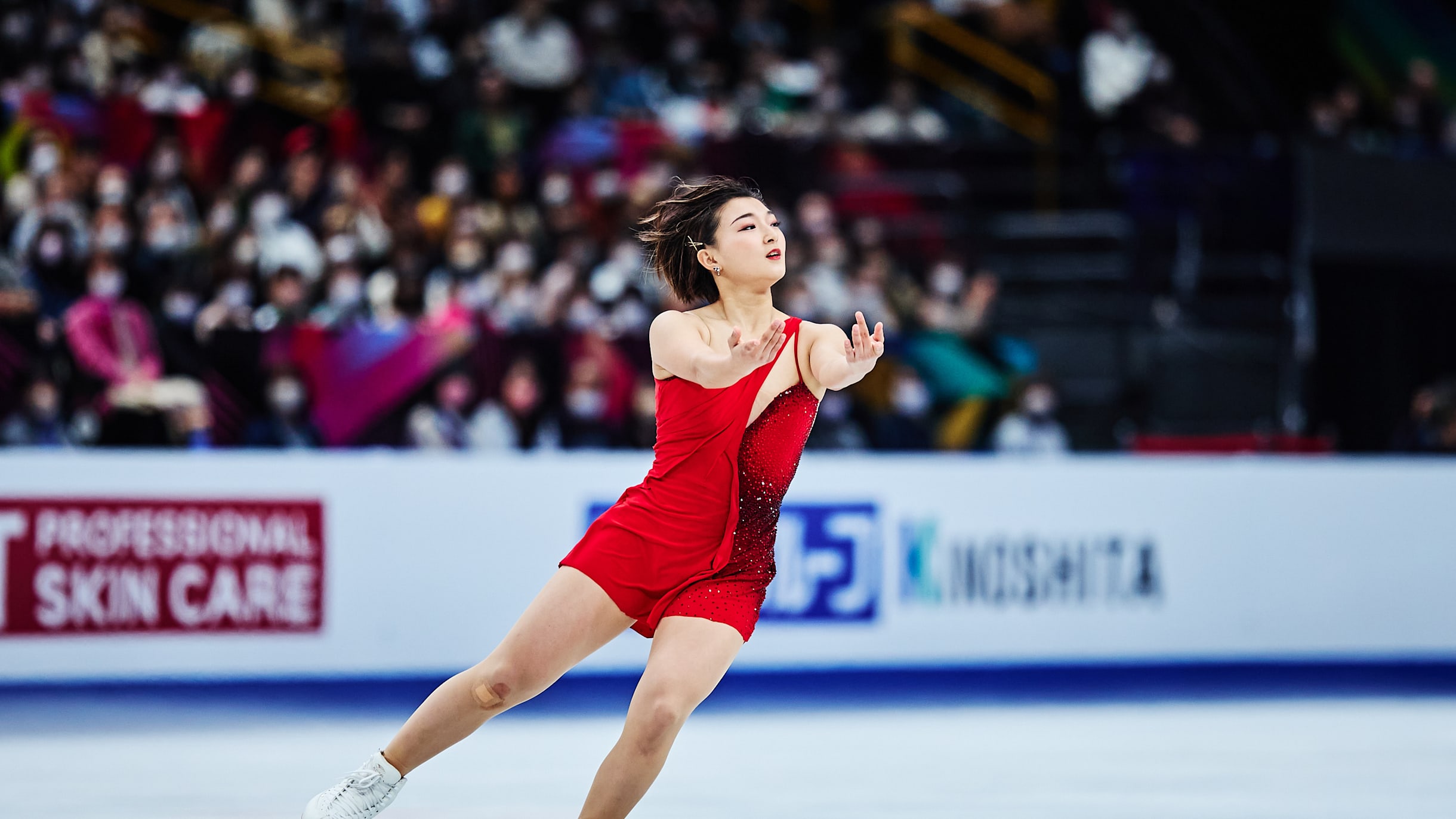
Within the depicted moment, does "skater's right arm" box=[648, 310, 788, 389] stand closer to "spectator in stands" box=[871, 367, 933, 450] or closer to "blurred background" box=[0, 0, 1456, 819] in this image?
"blurred background" box=[0, 0, 1456, 819]

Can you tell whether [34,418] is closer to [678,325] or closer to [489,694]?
[489,694]

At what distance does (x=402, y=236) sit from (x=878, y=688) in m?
3.93

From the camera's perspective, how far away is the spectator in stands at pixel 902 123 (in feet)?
37.1

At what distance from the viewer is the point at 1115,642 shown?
7160 millimetres

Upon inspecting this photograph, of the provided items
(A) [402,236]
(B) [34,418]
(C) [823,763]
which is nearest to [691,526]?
(C) [823,763]

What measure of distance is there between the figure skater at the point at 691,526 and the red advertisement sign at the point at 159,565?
9.33 ft

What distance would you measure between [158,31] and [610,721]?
8.00 m

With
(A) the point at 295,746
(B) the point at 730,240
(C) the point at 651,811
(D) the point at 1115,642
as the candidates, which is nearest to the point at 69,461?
(A) the point at 295,746

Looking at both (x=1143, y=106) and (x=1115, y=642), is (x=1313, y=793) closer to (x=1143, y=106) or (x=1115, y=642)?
(x=1115, y=642)

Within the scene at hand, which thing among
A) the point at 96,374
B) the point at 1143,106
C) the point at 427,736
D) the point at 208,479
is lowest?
the point at 427,736

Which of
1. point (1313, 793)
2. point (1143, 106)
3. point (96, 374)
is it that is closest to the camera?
point (1313, 793)

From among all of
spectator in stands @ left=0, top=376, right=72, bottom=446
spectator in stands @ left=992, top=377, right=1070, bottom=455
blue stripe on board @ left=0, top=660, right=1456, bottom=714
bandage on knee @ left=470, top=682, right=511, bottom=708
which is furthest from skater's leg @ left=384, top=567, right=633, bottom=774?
spectator in stands @ left=992, top=377, right=1070, bottom=455

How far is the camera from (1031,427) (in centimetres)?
845

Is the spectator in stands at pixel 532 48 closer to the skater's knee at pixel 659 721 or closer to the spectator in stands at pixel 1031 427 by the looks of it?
the spectator in stands at pixel 1031 427
